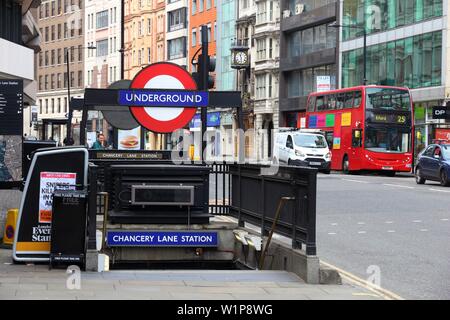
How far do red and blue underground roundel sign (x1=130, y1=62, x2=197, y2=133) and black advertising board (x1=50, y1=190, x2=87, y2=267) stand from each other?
2.15m

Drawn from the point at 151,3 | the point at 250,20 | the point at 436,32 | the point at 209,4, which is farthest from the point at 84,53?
the point at 436,32

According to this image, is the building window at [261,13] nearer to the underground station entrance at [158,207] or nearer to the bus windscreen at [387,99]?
the bus windscreen at [387,99]

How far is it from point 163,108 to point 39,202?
2350 millimetres

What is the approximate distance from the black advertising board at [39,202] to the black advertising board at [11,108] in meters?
1.55

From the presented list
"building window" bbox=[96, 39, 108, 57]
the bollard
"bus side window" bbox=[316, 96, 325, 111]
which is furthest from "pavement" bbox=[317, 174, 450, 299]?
"building window" bbox=[96, 39, 108, 57]

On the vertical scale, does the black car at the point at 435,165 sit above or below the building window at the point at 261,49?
below

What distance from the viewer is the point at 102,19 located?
121688mm

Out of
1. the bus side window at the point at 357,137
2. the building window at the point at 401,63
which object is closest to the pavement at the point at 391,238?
the bus side window at the point at 357,137

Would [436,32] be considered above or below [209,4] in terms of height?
below

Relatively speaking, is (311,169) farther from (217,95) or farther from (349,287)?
(217,95)

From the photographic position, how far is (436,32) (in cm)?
5325

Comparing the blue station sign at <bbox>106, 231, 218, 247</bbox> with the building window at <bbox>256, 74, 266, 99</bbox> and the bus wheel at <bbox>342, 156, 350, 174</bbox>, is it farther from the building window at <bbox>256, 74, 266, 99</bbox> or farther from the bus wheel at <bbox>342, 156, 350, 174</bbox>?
the building window at <bbox>256, 74, 266, 99</bbox>

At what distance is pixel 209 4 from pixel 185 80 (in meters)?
83.0

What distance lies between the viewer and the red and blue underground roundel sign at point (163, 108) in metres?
13.1
